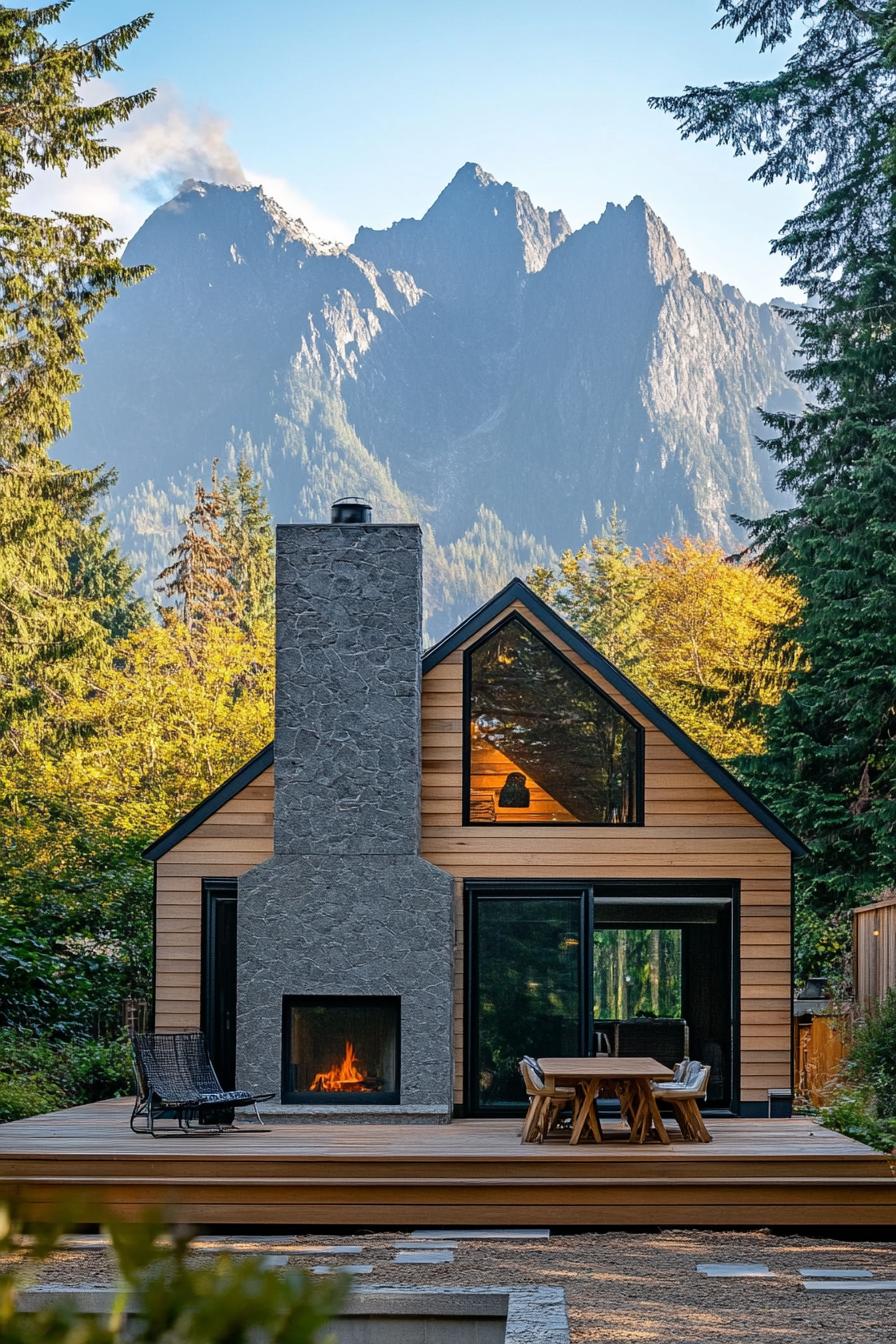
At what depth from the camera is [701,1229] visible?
888 cm

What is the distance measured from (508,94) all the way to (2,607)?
4293 centimetres

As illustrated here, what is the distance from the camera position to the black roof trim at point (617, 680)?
12344 mm

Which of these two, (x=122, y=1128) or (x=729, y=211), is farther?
(x=729, y=211)

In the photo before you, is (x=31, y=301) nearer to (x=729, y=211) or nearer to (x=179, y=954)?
(x=179, y=954)

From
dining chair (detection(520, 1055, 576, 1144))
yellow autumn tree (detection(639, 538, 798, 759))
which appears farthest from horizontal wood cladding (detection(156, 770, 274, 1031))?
yellow autumn tree (detection(639, 538, 798, 759))

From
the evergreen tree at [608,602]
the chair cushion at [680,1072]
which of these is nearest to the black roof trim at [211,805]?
the chair cushion at [680,1072]

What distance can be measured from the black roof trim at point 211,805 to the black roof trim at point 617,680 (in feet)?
4.88

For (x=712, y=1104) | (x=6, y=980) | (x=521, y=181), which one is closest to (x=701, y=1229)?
(x=712, y=1104)

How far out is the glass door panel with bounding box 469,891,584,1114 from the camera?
12.1m

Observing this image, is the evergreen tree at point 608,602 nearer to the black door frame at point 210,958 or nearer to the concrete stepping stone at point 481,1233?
the black door frame at point 210,958

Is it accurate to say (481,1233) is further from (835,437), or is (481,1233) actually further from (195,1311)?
(835,437)

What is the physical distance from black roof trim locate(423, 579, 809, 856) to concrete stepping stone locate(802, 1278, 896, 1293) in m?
5.22

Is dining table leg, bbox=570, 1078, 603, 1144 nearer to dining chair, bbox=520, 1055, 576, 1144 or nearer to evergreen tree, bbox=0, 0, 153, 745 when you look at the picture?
dining chair, bbox=520, 1055, 576, 1144

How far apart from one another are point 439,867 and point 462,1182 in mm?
3727
